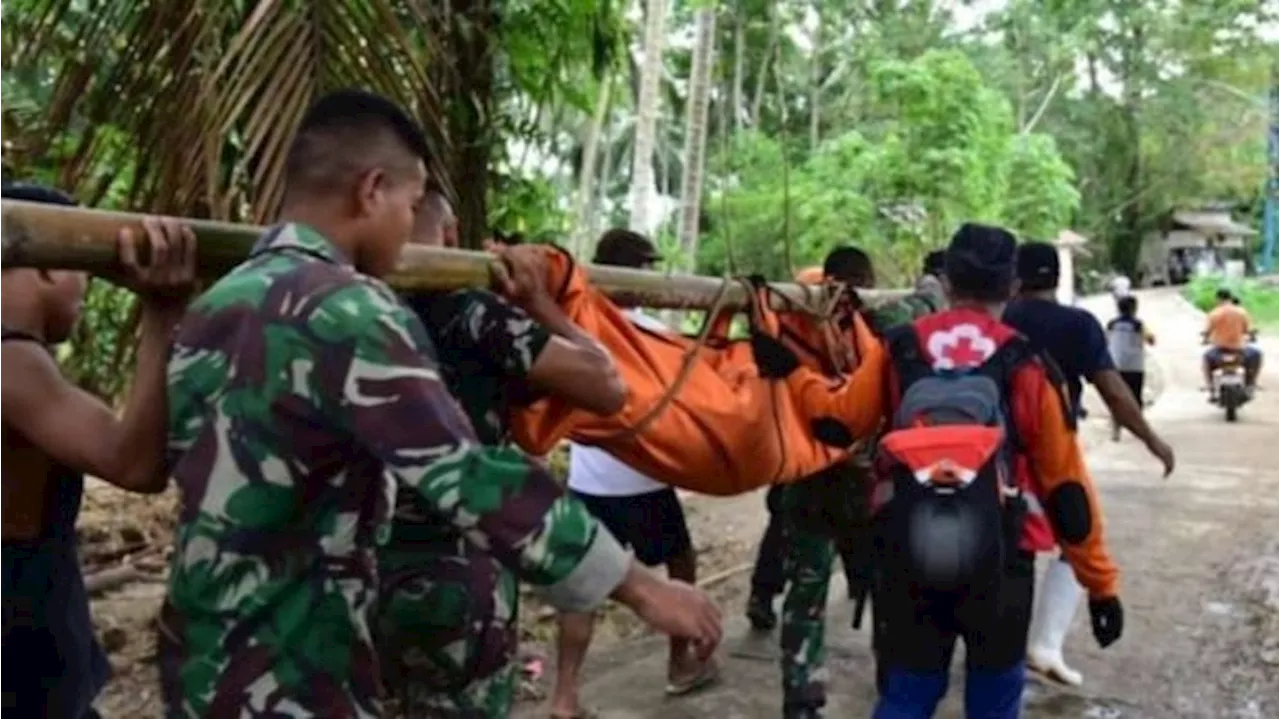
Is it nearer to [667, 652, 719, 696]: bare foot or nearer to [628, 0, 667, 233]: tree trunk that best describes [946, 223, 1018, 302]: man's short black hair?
[667, 652, 719, 696]: bare foot

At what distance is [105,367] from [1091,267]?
145 ft

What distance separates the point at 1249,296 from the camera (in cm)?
3781

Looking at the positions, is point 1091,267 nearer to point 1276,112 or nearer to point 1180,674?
point 1276,112

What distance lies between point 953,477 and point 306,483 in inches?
75.3

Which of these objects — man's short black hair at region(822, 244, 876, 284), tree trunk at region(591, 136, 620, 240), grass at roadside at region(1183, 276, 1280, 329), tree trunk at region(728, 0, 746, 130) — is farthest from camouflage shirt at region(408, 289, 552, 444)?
grass at roadside at region(1183, 276, 1280, 329)

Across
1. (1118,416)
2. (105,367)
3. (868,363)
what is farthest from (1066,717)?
(105,367)

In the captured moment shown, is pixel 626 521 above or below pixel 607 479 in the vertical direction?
below

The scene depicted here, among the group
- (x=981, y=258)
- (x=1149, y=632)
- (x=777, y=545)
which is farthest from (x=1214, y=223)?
(x=981, y=258)

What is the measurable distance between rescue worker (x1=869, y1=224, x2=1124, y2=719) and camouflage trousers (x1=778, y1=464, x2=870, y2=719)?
88 centimetres

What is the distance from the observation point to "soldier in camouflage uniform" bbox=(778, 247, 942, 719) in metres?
4.77

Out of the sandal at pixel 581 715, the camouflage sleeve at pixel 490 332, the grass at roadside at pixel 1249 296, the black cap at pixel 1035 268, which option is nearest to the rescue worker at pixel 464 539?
the camouflage sleeve at pixel 490 332

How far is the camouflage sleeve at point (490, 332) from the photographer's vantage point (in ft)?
9.76

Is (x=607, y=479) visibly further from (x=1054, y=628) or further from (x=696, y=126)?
(x=696, y=126)

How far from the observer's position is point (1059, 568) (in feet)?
19.3
